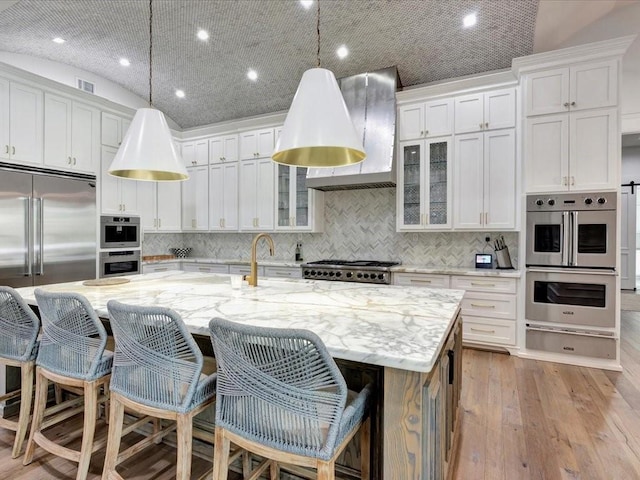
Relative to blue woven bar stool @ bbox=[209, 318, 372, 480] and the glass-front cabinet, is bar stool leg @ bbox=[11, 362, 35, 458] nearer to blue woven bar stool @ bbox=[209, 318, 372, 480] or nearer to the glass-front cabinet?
blue woven bar stool @ bbox=[209, 318, 372, 480]

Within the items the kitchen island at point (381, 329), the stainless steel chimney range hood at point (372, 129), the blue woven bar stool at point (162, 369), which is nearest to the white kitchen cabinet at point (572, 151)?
the stainless steel chimney range hood at point (372, 129)

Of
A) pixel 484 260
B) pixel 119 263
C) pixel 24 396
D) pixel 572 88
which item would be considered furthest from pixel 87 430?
pixel 572 88

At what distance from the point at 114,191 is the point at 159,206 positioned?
75 cm

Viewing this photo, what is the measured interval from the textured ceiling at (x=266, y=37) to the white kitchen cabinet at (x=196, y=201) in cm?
140

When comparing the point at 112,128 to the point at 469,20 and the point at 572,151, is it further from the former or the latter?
the point at 572,151

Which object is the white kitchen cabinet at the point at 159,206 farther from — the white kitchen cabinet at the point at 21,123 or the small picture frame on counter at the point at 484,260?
the small picture frame on counter at the point at 484,260

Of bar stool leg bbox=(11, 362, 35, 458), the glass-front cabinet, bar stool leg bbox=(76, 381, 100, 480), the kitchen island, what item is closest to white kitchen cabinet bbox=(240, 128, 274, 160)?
the glass-front cabinet

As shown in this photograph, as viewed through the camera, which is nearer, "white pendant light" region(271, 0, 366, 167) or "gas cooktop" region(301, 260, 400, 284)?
"white pendant light" region(271, 0, 366, 167)

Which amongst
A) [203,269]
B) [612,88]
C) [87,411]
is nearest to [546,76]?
[612,88]

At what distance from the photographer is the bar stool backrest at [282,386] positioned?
1.09 meters

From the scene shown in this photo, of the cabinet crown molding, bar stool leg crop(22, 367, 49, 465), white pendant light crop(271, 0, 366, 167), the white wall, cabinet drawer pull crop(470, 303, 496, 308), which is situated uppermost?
the white wall

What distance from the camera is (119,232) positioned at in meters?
4.77

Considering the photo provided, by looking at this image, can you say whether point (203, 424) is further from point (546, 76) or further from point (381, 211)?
point (546, 76)

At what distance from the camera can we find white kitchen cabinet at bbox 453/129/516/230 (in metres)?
3.73
